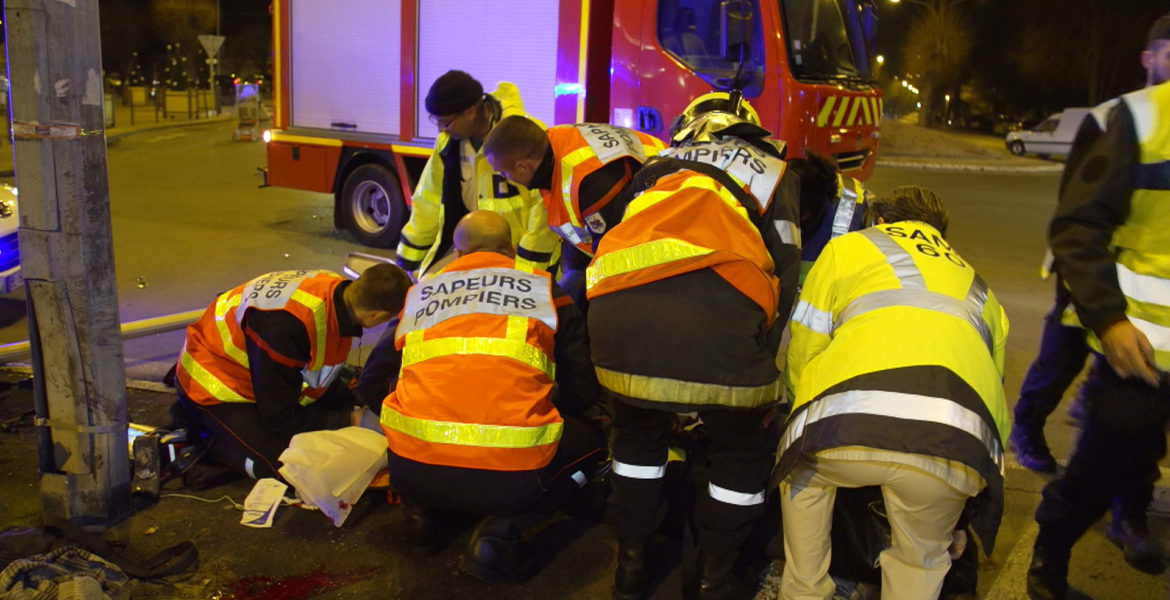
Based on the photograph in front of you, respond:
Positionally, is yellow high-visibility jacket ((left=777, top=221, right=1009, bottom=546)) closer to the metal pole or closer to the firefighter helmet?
the firefighter helmet

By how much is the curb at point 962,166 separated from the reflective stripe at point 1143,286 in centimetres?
2102

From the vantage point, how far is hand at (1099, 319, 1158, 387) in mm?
2613

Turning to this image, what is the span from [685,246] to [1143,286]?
1358 mm

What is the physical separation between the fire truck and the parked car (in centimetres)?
2236

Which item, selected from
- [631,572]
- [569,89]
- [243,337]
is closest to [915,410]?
[631,572]

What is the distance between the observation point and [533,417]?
2926 mm

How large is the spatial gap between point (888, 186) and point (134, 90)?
88.2 ft

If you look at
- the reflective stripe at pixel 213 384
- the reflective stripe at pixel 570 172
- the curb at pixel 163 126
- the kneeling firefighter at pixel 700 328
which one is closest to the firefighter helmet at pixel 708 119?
the kneeling firefighter at pixel 700 328

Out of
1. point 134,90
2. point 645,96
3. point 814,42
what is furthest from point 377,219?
point 134,90

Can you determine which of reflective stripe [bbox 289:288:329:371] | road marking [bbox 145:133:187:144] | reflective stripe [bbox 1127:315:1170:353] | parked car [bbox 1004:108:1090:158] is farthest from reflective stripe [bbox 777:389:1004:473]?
parked car [bbox 1004:108:1090:158]

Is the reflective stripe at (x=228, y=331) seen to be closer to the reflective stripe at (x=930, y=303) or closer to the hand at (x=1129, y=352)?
the reflective stripe at (x=930, y=303)

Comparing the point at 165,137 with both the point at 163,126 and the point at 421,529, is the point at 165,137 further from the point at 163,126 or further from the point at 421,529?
the point at 421,529

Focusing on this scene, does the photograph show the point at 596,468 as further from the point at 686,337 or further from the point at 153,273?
the point at 153,273

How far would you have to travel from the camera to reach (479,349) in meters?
2.90
